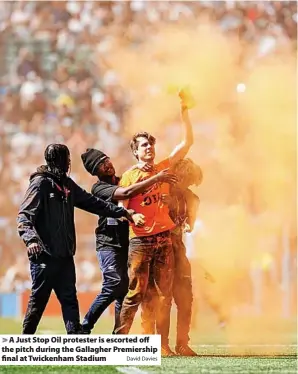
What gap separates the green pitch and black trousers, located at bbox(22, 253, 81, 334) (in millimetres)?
393

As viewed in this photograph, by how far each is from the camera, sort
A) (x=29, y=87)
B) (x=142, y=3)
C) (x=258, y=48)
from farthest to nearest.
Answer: (x=29, y=87) → (x=142, y=3) → (x=258, y=48)

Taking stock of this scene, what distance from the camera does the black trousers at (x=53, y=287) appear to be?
20.8ft

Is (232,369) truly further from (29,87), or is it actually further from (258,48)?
(29,87)

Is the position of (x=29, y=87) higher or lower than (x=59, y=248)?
higher

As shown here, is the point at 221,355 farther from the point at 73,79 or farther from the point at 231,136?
the point at 73,79

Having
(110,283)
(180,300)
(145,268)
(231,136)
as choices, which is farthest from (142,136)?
(231,136)

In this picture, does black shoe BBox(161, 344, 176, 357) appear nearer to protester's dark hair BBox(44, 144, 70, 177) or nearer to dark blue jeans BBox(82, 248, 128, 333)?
dark blue jeans BBox(82, 248, 128, 333)

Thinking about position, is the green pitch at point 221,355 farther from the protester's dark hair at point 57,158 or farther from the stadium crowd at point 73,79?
the stadium crowd at point 73,79

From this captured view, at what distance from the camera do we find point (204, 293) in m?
11.4

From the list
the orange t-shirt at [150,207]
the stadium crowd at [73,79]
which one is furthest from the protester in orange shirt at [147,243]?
the stadium crowd at [73,79]

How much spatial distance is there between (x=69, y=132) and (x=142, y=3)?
83.7 inches

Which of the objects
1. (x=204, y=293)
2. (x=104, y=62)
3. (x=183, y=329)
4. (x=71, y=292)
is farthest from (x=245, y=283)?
(x=71, y=292)

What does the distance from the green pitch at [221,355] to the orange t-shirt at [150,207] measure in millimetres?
857

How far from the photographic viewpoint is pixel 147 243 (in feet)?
22.6
